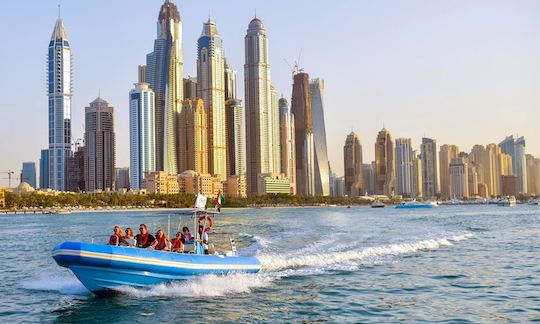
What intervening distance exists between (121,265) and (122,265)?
0.10 feet

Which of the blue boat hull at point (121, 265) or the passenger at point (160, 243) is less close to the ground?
the passenger at point (160, 243)

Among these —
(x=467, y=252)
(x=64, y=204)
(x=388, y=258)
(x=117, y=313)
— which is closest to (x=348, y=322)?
(x=117, y=313)

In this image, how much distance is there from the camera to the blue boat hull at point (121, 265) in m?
18.3

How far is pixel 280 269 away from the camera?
84.9ft

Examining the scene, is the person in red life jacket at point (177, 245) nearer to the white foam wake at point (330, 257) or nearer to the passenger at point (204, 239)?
the passenger at point (204, 239)

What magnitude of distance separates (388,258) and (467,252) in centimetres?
578

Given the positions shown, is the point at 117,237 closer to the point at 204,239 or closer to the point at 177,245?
the point at 177,245

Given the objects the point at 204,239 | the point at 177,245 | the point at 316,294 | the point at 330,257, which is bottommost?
the point at 316,294

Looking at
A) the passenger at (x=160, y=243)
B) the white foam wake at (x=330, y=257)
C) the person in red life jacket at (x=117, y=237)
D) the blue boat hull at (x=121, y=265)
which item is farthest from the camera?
the white foam wake at (x=330, y=257)

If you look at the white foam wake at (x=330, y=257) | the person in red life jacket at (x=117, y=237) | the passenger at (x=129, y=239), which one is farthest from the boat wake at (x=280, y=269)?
the passenger at (x=129, y=239)

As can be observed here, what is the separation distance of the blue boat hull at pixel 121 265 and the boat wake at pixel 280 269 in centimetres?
33

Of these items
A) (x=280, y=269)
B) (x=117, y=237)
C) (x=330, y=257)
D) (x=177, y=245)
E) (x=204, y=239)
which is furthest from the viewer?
(x=330, y=257)

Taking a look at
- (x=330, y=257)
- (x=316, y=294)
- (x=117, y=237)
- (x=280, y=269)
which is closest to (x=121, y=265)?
(x=117, y=237)

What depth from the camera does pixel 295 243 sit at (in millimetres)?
40594
